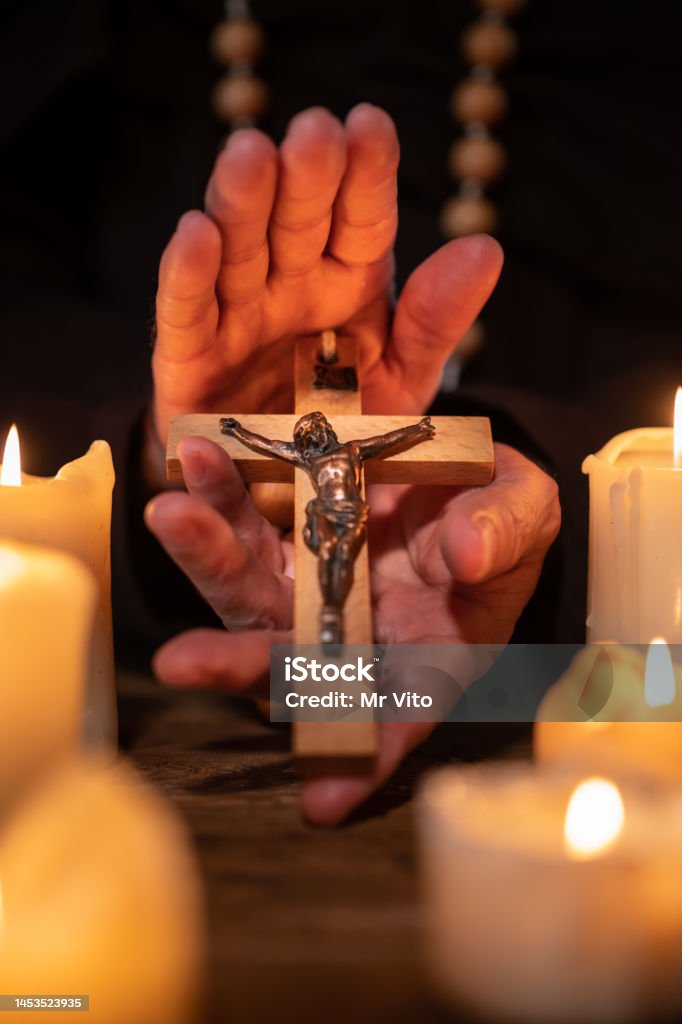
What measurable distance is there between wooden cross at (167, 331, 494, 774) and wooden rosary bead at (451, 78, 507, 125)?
0.61m

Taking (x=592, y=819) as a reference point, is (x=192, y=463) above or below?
above

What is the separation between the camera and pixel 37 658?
2.08 feet

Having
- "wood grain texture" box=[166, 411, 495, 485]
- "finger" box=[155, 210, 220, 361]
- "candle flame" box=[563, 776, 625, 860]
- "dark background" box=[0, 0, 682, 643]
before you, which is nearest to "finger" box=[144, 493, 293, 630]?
"wood grain texture" box=[166, 411, 495, 485]

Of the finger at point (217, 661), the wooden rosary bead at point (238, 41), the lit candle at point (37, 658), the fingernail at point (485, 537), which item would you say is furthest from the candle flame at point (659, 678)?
the wooden rosary bead at point (238, 41)

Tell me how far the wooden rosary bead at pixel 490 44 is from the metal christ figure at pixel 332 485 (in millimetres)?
766

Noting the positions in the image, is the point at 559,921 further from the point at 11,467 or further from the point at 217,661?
the point at 11,467

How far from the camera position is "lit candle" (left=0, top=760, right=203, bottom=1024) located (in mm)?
410

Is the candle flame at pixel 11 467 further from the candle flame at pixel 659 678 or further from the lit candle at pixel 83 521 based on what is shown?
the candle flame at pixel 659 678

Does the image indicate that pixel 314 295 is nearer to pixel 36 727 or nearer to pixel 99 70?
pixel 36 727

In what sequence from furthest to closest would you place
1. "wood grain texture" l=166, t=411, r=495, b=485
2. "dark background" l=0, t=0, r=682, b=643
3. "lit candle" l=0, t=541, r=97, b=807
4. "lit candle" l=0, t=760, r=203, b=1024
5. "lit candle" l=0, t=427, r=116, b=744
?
1. "dark background" l=0, t=0, r=682, b=643
2. "wood grain texture" l=166, t=411, r=495, b=485
3. "lit candle" l=0, t=427, r=116, b=744
4. "lit candle" l=0, t=541, r=97, b=807
5. "lit candle" l=0, t=760, r=203, b=1024

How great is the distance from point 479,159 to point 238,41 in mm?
388

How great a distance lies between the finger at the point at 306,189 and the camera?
77cm

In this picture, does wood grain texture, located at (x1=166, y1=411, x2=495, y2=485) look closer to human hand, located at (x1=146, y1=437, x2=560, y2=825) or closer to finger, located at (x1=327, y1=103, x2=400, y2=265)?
human hand, located at (x1=146, y1=437, x2=560, y2=825)

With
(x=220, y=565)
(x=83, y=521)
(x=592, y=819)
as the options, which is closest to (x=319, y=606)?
(x=220, y=565)
